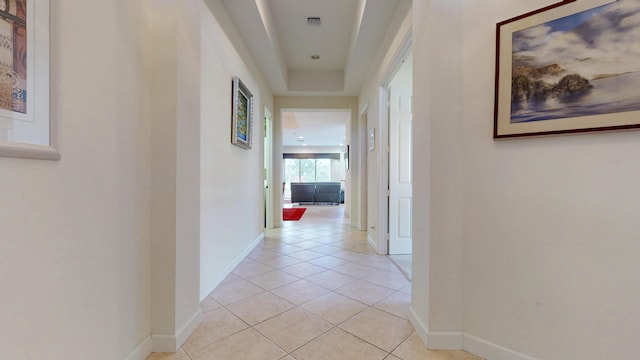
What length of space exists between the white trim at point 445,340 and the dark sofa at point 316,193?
330 inches

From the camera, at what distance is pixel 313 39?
3.66 metres

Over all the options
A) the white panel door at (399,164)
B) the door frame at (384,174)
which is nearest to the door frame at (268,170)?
the door frame at (384,174)

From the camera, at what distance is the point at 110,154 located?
1.24 m

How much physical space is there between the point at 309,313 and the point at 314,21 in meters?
3.11

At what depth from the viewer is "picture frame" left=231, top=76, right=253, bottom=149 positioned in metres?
2.81

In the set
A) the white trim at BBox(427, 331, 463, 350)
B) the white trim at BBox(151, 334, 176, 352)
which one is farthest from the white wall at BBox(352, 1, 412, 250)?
the white trim at BBox(151, 334, 176, 352)

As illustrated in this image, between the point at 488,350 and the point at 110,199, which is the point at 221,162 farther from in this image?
the point at 488,350

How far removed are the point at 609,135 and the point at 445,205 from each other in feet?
2.37

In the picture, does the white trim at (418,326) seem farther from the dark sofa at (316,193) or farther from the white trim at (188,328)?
the dark sofa at (316,193)

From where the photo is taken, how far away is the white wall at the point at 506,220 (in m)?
1.12

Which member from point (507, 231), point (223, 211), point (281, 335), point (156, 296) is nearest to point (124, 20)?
point (156, 296)

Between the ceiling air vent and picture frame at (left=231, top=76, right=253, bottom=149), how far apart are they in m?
1.08

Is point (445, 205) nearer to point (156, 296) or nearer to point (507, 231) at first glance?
point (507, 231)

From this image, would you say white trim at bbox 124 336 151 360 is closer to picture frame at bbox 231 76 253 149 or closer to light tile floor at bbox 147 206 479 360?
light tile floor at bbox 147 206 479 360
